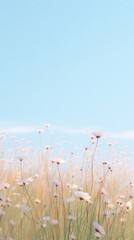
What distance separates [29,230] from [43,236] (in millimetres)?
499

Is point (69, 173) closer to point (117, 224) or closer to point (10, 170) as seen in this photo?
point (10, 170)

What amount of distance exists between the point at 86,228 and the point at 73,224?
0.16m

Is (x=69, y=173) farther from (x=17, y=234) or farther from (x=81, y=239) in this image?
(x=81, y=239)

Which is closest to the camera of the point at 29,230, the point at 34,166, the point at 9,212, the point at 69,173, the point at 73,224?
the point at 73,224

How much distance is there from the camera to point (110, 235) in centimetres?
342

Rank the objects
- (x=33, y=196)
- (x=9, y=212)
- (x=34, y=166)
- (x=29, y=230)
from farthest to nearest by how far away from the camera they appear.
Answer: (x=34, y=166)
(x=33, y=196)
(x=9, y=212)
(x=29, y=230)

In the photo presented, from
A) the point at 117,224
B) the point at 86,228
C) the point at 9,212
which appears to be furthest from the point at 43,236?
the point at 9,212

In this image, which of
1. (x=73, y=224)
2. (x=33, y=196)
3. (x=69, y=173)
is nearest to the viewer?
(x=73, y=224)

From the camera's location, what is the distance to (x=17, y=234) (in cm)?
360

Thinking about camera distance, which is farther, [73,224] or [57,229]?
[73,224]

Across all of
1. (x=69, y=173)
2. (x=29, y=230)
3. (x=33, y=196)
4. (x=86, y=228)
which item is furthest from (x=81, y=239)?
(x=69, y=173)

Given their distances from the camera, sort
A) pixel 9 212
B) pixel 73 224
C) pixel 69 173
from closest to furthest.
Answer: pixel 73 224, pixel 9 212, pixel 69 173

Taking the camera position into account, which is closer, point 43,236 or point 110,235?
point 43,236

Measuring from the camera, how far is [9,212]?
4.21m
